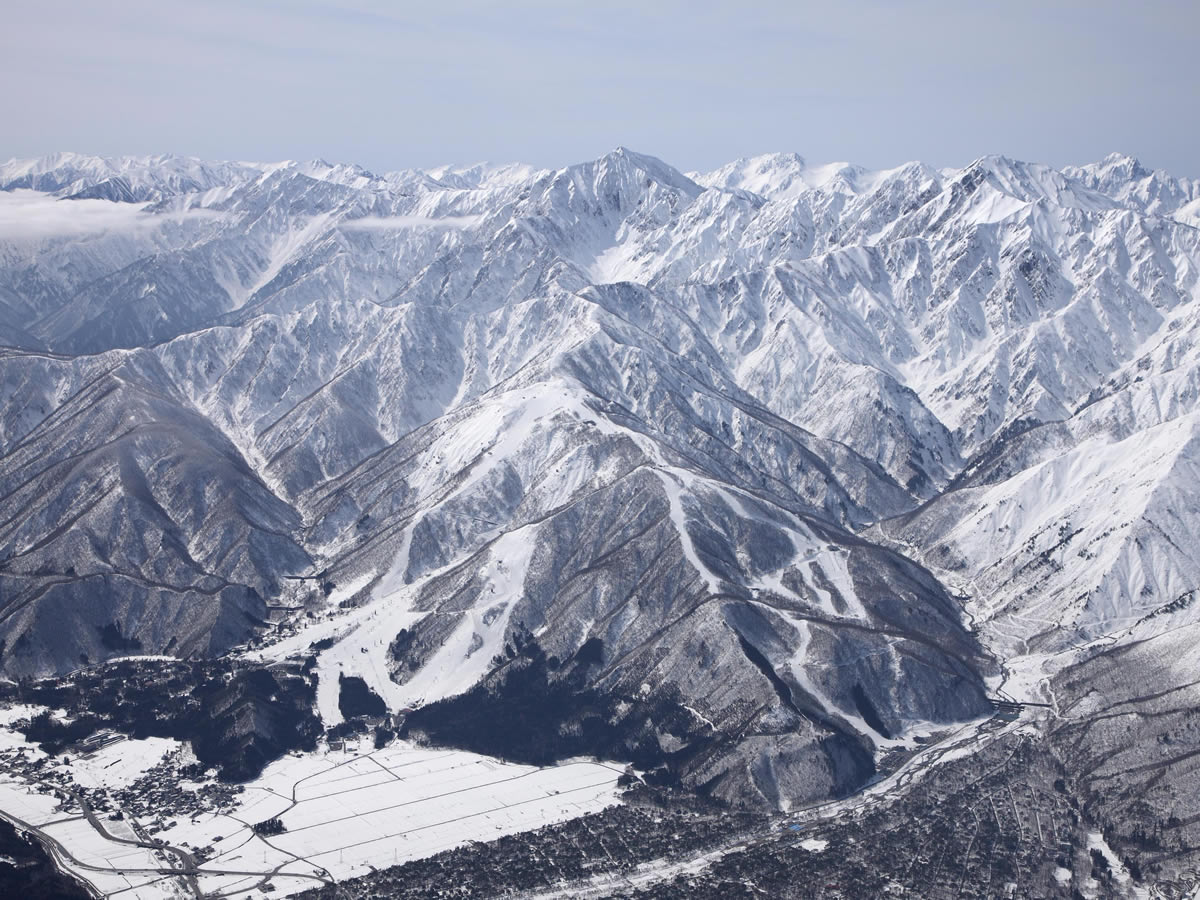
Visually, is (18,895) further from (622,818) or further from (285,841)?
(622,818)

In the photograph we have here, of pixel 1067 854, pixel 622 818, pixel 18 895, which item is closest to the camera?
pixel 18 895

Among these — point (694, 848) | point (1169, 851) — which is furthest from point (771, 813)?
point (1169, 851)

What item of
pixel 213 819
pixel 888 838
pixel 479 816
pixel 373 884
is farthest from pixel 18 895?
pixel 888 838

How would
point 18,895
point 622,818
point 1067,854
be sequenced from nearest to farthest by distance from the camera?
point 18,895 → point 1067,854 → point 622,818

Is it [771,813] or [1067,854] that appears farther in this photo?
[771,813]

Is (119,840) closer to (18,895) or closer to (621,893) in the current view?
(18,895)

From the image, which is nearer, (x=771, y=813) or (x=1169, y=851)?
(x=1169, y=851)

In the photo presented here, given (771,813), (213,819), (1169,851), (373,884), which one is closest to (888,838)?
(771,813)
